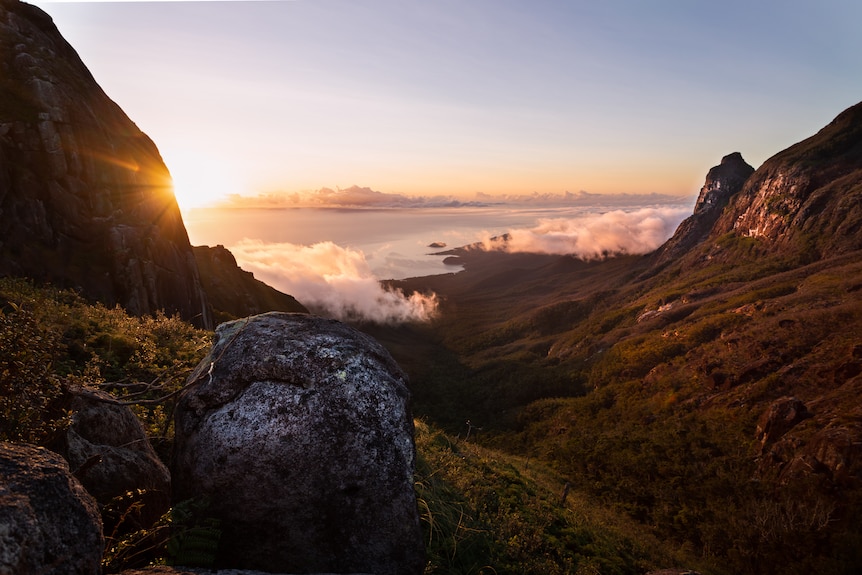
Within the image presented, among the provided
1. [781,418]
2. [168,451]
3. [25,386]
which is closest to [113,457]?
[25,386]

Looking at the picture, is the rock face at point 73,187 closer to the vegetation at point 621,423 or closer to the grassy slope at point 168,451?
the grassy slope at point 168,451

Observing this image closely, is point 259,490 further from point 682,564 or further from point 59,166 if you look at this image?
point 59,166

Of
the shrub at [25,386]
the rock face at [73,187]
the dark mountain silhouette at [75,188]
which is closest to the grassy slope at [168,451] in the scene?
the shrub at [25,386]

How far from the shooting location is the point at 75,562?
10.1ft

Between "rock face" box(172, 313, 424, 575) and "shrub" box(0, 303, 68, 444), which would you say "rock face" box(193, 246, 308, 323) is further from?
"shrub" box(0, 303, 68, 444)

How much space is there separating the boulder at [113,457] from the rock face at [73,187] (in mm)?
25351

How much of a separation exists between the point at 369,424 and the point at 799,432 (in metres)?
78.5

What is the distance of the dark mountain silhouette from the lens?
29.5 metres

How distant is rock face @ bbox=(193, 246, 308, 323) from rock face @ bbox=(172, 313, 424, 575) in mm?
87447

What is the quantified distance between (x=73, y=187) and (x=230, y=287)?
68.4 meters

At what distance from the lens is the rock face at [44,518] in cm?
272

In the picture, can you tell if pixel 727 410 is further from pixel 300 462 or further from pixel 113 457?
pixel 113 457

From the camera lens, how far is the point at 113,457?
5031mm

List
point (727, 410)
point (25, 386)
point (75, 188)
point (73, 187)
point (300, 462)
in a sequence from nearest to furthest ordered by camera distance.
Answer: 1. point (25, 386)
2. point (300, 462)
3. point (73, 187)
4. point (75, 188)
5. point (727, 410)
